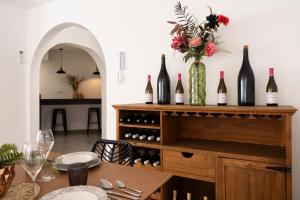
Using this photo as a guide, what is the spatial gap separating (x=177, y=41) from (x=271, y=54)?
764 mm

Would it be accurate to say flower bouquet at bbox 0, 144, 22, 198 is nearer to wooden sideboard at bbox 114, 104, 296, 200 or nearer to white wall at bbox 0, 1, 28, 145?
wooden sideboard at bbox 114, 104, 296, 200

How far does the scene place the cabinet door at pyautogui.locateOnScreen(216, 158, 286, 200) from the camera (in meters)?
1.51

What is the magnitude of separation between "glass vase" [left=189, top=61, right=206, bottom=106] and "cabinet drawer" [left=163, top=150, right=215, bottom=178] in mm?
445

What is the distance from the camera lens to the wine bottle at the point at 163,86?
226 cm

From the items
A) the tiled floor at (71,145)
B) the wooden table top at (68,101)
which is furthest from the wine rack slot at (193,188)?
the wooden table top at (68,101)

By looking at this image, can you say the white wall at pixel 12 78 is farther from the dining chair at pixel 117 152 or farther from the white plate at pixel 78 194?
the white plate at pixel 78 194

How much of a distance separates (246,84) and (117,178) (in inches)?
50.3

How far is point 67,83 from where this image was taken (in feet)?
26.5

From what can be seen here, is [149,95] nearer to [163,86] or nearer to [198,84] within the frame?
[163,86]

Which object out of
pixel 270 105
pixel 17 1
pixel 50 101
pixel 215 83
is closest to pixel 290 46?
pixel 270 105

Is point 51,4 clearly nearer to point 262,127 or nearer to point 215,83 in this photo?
point 215,83

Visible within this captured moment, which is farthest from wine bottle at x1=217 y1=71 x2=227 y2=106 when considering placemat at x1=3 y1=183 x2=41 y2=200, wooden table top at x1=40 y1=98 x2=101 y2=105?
wooden table top at x1=40 y1=98 x2=101 y2=105

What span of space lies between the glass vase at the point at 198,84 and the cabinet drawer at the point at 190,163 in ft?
1.46

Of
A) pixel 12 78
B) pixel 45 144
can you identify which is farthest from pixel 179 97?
pixel 12 78
